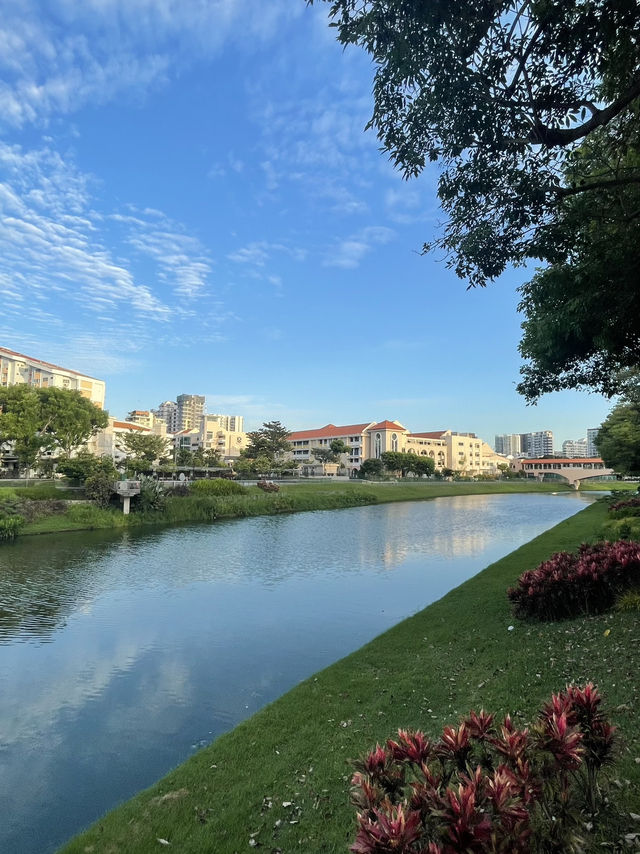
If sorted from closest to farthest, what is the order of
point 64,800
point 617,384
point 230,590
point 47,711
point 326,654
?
point 64,800 → point 47,711 → point 326,654 → point 617,384 → point 230,590

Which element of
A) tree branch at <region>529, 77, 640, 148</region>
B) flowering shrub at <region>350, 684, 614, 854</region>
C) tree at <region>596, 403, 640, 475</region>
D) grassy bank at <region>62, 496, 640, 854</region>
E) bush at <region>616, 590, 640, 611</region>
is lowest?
grassy bank at <region>62, 496, 640, 854</region>

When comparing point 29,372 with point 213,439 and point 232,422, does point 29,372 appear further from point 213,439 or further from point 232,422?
point 232,422

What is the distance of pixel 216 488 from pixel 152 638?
93.4 ft

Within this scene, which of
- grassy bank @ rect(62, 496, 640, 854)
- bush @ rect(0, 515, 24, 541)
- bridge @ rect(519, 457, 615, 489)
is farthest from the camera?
bridge @ rect(519, 457, 615, 489)

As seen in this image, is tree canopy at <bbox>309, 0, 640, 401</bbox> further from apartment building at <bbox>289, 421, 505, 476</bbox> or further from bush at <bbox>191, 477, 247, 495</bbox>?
apartment building at <bbox>289, 421, 505, 476</bbox>

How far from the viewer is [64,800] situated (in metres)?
5.00

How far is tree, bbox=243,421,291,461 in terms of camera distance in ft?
232

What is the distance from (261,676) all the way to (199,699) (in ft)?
3.79

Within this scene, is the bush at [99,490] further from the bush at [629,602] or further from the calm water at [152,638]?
the bush at [629,602]

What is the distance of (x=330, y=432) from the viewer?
108 meters

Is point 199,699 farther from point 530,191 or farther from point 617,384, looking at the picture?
point 617,384

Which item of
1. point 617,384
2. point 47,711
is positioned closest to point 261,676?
point 47,711

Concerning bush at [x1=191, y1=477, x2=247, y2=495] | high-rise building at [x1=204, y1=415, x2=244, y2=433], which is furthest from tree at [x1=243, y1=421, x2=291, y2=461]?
high-rise building at [x1=204, y1=415, x2=244, y2=433]

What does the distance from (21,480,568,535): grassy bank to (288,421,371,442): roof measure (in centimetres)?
3645
